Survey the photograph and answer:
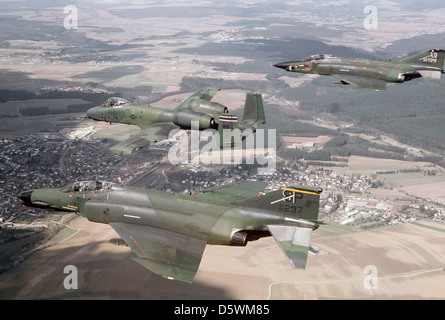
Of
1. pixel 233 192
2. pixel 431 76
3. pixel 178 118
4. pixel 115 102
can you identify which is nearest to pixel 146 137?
pixel 178 118

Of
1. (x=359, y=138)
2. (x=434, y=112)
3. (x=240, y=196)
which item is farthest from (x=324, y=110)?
(x=240, y=196)

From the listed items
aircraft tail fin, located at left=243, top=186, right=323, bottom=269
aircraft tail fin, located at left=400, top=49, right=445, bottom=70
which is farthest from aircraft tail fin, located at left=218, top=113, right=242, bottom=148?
aircraft tail fin, located at left=400, top=49, right=445, bottom=70

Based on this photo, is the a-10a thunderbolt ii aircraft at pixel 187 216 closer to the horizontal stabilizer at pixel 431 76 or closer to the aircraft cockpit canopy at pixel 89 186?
the aircraft cockpit canopy at pixel 89 186

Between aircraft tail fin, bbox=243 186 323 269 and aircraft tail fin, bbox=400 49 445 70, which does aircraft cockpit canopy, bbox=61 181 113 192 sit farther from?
aircraft tail fin, bbox=400 49 445 70

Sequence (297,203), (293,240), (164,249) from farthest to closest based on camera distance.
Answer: (164,249) → (297,203) → (293,240)

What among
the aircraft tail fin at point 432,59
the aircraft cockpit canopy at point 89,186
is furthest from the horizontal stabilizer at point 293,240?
the aircraft tail fin at point 432,59

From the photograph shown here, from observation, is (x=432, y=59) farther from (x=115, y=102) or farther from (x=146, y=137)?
(x=115, y=102)

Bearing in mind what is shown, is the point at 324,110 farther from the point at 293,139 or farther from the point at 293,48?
the point at 293,48
